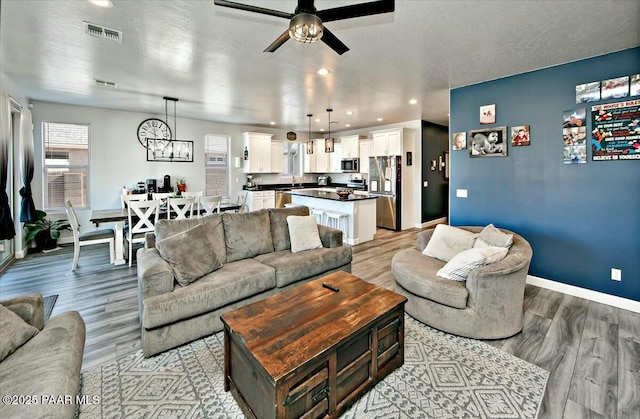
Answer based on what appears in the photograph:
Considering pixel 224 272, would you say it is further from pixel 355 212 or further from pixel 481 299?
pixel 355 212

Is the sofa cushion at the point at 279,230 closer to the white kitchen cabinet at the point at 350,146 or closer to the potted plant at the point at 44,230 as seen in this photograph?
the potted plant at the point at 44,230

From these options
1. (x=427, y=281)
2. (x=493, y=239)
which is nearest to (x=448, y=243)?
(x=493, y=239)

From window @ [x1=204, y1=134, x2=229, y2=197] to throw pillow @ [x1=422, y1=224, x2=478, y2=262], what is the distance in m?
5.99

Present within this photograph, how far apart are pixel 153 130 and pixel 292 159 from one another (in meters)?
4.22

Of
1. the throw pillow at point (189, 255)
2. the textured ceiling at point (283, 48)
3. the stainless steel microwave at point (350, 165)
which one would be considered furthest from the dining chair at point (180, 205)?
the stainless steel microwave at point (350, 165)

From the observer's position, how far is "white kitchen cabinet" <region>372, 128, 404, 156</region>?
23.5ft

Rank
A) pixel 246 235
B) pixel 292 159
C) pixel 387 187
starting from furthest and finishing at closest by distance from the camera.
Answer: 1. pixel 292 159
2. pixel 387 187
3. pixel 246 235

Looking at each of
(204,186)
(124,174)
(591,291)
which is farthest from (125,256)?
(591,291)

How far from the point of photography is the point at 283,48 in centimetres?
316

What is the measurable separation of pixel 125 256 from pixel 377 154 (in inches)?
236

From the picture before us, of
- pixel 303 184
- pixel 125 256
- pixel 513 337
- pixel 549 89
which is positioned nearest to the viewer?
pixel 513 337

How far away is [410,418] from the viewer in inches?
67.9

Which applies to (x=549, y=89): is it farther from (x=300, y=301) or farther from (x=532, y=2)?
(x=300, y=301)

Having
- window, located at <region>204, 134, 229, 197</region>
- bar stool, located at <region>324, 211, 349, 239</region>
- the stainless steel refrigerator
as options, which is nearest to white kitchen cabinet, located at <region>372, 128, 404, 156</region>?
the stainless steel refrigerator
